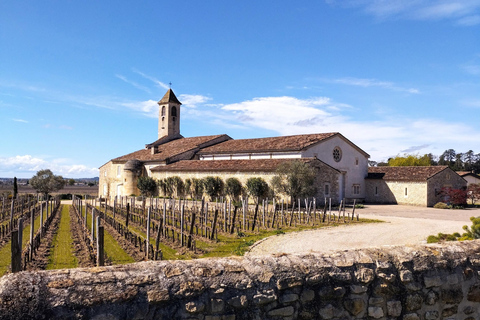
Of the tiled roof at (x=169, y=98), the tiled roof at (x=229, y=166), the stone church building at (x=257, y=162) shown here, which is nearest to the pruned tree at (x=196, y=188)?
the stone church building at (x=257, y=162)

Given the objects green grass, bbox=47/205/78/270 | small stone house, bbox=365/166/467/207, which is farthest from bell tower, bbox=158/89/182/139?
green grass, bbox=47/205/78/270

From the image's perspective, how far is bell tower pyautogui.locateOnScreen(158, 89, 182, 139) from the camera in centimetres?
6038

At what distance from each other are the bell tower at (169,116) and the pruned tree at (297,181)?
31.6 meters

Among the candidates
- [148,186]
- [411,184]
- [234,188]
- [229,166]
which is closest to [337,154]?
[411,184]

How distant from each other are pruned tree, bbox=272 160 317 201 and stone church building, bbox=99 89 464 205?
1309 millimetres

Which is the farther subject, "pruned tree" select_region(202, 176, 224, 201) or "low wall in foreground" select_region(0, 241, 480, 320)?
"pruned tree" select_region(202, 176, 224, 201)

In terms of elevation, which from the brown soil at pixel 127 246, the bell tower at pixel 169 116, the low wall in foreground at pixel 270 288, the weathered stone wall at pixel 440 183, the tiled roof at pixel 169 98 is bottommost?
the brown soil at pixel 127 246

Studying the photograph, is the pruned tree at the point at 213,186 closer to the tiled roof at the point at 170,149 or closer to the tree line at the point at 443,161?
the tiled roof at the point at 170,149

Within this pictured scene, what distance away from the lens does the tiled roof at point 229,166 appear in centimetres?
3495

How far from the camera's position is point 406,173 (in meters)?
38.6

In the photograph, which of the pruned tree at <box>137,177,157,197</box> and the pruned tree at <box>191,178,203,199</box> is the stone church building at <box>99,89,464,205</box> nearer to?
the pruned tree at <box>191,178,203,199</box>

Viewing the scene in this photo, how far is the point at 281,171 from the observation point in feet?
107

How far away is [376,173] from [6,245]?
34357mm

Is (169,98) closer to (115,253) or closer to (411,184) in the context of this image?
(411,184)
